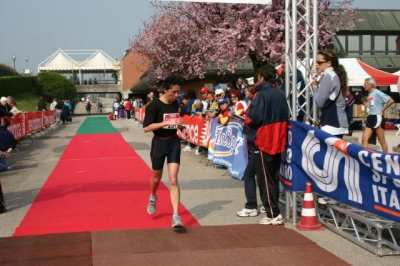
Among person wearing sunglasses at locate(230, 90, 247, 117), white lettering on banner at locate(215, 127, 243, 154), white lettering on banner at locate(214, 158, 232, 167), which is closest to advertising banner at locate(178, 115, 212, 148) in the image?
white lettering on banner at locate(215, 127, 243, 154)

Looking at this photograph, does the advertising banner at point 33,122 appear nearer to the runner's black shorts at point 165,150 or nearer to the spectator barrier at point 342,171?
the runner's black shorts at point 165,150

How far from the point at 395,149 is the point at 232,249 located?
5.49 metres

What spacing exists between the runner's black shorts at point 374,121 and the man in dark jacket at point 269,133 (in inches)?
244

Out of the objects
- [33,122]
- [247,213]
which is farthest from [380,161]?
[33,122]

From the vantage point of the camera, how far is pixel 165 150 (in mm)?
7184

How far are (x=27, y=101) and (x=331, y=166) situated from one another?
187ft

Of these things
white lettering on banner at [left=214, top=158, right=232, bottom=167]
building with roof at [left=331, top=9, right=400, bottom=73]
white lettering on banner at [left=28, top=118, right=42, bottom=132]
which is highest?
building with roof at [left=331, top=9, right=400, bottom=73]

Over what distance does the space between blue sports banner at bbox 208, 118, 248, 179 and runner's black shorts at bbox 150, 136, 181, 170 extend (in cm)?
345

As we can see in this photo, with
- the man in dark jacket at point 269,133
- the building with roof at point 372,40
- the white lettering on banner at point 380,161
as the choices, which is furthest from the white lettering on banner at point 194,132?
the building with roof at point 372,40

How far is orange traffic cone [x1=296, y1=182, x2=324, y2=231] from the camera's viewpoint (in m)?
6.95

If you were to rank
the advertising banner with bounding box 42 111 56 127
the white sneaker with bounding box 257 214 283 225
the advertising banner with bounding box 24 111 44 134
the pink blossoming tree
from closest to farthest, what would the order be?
the white sneaker with bounding box 257 214 283 225 < the pink blossoming tree < the advertising banner with bounding box 24 111 44 134 < the advertising banner with bounding box 42 111 56 127

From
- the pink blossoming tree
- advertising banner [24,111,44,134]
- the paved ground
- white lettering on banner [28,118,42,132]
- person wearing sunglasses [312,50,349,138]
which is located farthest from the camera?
white lettering on banner [28,118,42,132]

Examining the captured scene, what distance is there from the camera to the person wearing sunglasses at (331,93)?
7070mm

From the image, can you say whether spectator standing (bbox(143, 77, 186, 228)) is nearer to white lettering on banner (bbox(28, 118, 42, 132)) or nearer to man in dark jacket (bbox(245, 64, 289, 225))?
man in dark jacket (bbox(245, 64, 289, 225))
